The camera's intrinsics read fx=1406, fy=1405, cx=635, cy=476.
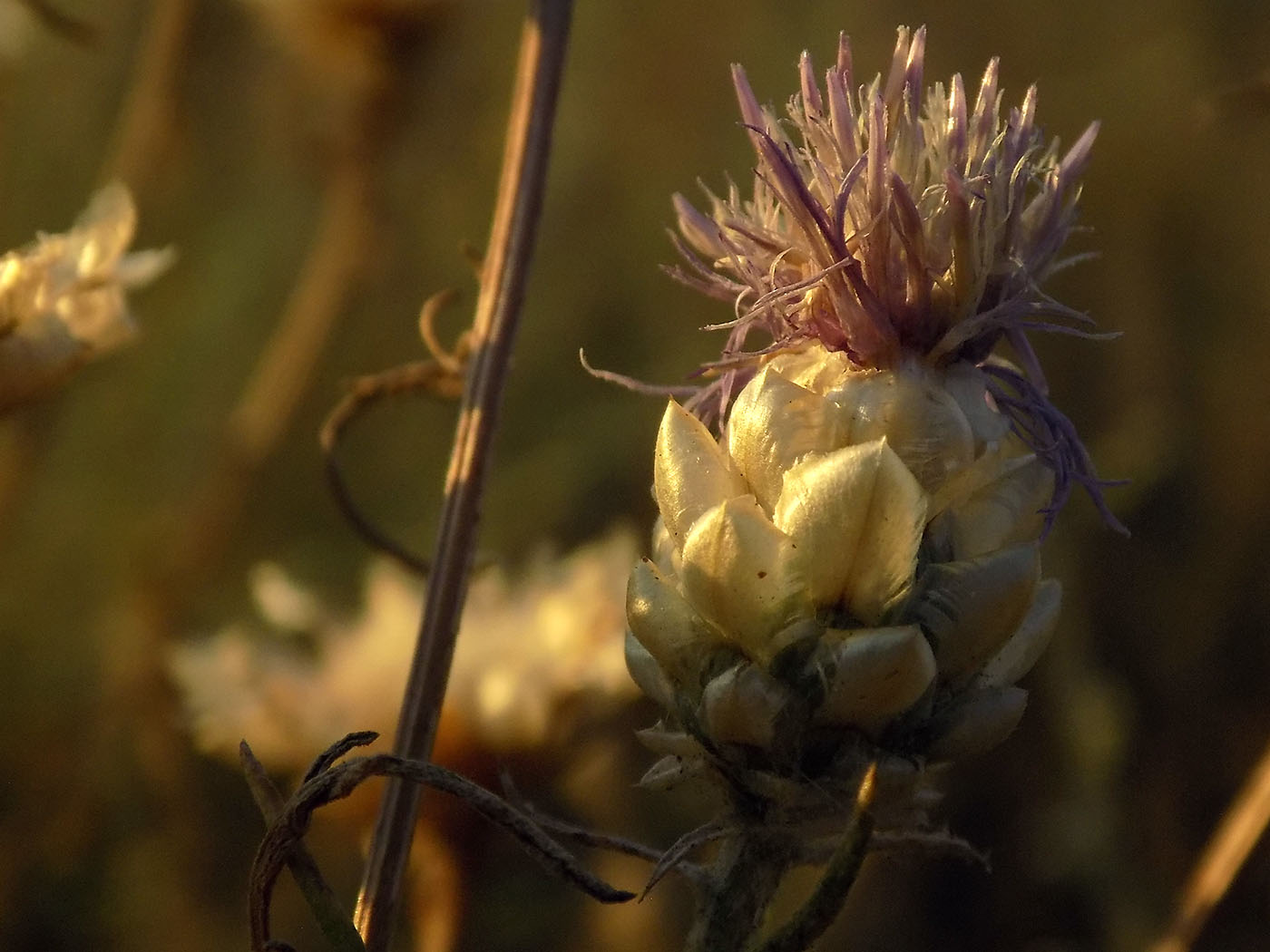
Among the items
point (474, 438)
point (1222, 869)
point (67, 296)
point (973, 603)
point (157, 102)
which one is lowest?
point (1222, 869)

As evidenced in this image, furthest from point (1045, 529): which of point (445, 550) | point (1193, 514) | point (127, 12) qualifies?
point (127, 12)

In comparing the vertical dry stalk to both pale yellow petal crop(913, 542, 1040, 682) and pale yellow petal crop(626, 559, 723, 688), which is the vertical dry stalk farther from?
pale yellow petal crop(913, 542, 1040, 682)

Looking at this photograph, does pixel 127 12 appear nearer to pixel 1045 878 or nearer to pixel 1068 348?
pixel 1068 348

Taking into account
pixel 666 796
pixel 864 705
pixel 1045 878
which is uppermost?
pixel 864 705

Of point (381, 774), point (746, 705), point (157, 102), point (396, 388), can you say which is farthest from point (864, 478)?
point (157, 102)

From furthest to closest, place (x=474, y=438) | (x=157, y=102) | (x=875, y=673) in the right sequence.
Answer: (x=157, y=102) < (x=474, y=438) < (x=875, y=673)

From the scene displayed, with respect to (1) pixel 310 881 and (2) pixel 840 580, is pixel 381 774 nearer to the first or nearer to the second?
(1) pixel 310 881

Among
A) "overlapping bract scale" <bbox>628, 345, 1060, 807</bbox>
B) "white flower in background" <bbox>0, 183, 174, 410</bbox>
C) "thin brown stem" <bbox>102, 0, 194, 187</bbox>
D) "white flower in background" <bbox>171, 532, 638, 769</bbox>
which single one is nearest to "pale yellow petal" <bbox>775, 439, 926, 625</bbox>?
"overlapping bract scale" <bbox>628, 345, 1060, 807</bbox>
